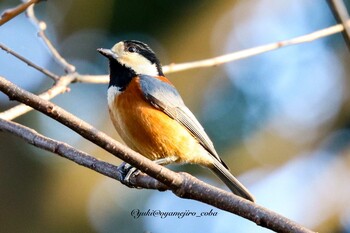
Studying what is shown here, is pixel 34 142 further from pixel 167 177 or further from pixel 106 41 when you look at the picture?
pixel 106 41

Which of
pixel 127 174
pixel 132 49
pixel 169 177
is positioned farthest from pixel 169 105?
pixel 169 177

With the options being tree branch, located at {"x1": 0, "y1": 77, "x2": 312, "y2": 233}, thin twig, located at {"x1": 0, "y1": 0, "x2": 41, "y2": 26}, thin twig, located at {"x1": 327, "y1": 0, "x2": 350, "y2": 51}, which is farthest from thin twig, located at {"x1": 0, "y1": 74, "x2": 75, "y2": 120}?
thin twig, located at {"x1": 327, "y1": 0, "x2": 350, "y2": 51}

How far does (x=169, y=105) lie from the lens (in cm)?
375

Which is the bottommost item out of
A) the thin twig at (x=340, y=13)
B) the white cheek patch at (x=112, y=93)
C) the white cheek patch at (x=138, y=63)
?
the thin twig at (x=340, y=13)

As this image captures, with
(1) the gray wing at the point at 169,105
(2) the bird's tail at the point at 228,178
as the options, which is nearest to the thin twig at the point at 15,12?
(1) the gray wing at the point at 169,105

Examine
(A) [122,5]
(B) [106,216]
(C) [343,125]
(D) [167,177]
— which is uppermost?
(A) [122,5]

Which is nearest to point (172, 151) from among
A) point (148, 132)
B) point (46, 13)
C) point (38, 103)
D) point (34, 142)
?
point (148, 132)

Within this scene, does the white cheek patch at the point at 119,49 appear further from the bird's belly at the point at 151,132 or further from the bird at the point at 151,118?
the bird's belly at the point at 151,132

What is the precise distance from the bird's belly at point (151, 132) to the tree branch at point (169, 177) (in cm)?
121

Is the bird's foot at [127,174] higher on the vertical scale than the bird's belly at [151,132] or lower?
lower

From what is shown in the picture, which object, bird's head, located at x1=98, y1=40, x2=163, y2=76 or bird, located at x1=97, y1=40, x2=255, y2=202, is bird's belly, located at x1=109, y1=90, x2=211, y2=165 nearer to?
bird, located at x1=97, y1=40, x2=255, y2=202

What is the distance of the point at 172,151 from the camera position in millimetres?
3604

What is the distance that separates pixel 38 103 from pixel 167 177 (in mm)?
515

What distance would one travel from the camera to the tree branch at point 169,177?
6.79 feet
